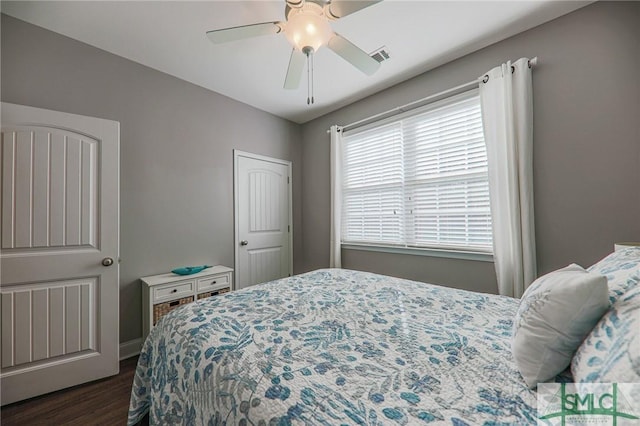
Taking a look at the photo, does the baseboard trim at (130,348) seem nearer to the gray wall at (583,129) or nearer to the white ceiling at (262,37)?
the white ceiling at (262,37)

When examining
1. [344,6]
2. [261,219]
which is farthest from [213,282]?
[344,6]

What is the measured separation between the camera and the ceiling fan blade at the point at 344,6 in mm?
1376

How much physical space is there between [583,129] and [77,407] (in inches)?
156

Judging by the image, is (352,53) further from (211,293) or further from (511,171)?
(211,293)

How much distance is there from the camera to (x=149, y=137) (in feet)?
8.06

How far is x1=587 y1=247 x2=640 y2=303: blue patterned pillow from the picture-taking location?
29.4 inches

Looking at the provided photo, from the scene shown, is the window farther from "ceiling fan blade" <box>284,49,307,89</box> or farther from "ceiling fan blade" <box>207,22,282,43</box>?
"ceiling fan blade" <box>207,22,282,43</box>

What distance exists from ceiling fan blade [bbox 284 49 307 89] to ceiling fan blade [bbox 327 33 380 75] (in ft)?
0.71

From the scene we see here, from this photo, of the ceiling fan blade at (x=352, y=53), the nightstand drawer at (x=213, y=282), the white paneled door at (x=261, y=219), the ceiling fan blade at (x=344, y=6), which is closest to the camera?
the ceiling fan blade at (x=344, y=6)

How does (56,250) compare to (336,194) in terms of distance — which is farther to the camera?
(336,194)

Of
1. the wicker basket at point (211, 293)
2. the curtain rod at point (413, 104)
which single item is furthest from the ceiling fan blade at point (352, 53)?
the wicker basket at point (211, 293)

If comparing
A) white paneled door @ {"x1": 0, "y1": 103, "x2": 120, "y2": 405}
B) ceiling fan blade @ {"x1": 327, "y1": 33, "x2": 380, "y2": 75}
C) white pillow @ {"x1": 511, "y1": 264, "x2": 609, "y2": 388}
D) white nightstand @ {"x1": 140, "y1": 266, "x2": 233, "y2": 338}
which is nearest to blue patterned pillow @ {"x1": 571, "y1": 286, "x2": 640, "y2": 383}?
white pillow @ {"x1": 511, "y1": 264, "x2": 609, "y2": 388}

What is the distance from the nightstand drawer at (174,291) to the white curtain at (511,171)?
8.91 feet

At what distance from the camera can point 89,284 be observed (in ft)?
6.38
